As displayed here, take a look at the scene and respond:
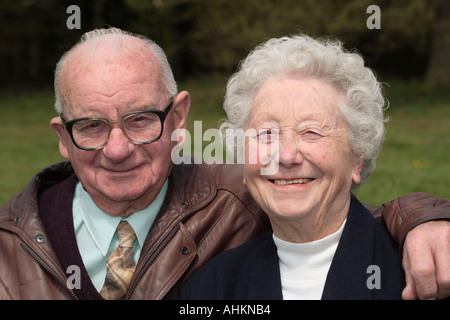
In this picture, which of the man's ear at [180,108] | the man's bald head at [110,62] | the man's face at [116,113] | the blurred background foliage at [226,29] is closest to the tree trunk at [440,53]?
the blurred background foliage at [226,29]

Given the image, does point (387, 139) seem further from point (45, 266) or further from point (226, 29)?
point (226, 29)

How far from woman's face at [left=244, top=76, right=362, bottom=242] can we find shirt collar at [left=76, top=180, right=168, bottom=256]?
2.12 feet

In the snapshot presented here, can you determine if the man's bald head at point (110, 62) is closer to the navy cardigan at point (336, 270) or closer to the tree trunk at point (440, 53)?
the navy cardigan at point (336, 270)

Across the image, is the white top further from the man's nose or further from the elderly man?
the man's nose

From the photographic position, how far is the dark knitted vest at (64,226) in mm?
2758

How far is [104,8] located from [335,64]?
66.5ft

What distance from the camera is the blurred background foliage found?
1531cm

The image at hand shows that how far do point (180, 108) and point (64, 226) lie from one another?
2.68 feet

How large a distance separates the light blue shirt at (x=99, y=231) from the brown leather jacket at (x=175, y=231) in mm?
77

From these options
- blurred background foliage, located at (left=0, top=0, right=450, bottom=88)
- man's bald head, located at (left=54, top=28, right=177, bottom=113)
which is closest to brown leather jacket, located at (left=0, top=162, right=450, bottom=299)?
man's bald head, located at (left=54, top=28, right=177, bottom=113)

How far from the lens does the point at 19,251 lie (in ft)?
9.19

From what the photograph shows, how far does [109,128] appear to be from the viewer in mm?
2760
